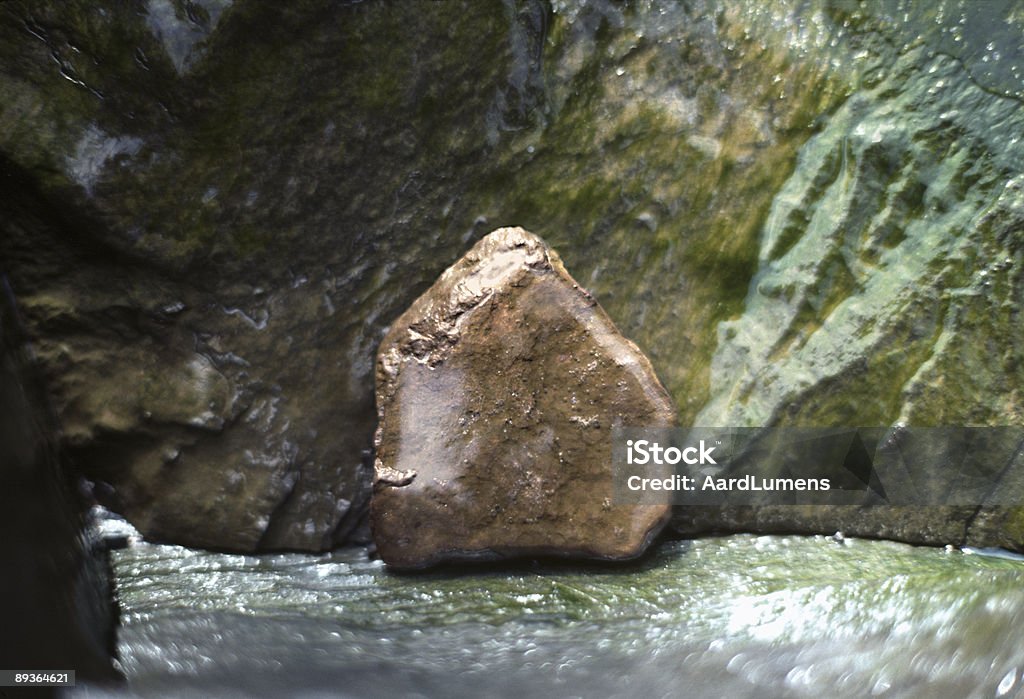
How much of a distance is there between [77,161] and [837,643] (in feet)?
7.28

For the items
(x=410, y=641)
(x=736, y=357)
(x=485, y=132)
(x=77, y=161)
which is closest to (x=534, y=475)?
(x=410, y=641)

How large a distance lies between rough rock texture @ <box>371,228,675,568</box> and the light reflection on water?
17cm

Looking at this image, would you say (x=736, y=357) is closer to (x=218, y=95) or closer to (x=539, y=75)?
(x=539, y=75)

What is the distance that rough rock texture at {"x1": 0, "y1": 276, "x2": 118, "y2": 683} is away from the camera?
198 centimetres

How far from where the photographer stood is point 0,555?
1.92m

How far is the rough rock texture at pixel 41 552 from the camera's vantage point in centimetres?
198
